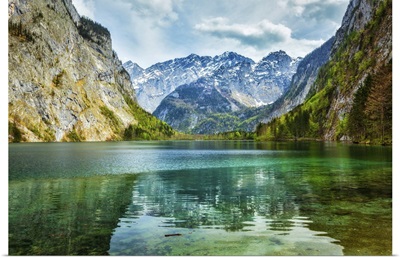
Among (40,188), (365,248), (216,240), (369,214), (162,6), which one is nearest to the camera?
(365,248)

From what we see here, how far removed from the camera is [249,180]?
142 feet

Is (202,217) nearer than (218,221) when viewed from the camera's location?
No

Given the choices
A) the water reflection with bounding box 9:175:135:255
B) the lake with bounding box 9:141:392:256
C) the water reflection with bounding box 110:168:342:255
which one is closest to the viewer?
the water reflection with bounding box 110:168:342:255

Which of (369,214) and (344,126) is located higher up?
(344,126)

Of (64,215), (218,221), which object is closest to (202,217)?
(218,221)

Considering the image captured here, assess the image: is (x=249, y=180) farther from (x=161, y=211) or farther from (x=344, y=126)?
(x=344, y=126)

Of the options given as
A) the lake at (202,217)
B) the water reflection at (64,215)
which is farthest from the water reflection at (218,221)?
the water reflection at (64,215)

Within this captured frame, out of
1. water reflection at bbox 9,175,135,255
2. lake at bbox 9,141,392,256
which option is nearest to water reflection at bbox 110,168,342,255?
lake at bbox 9,141,392,256

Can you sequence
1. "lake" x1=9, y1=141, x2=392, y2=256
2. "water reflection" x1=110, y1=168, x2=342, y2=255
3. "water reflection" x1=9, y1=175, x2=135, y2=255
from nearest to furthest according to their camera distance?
"water reflection" x1=110, y1=168, x2=342, y2=255 < "lake" x1=9, y1=141, x2=392, y2=256 < "water reflection" x1=9, y1=175, x2=135, y2=255

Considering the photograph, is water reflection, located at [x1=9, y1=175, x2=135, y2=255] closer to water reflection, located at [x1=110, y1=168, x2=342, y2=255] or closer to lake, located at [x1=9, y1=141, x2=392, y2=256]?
lake, located at [x1=9, y1=141, x2=392, y2=256]

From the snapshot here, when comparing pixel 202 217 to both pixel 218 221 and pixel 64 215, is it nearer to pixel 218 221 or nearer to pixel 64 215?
pixel 218 221

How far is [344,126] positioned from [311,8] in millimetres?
124841

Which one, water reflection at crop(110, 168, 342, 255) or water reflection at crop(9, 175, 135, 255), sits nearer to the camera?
water reflection at crop(110, 168, 342, 255)
